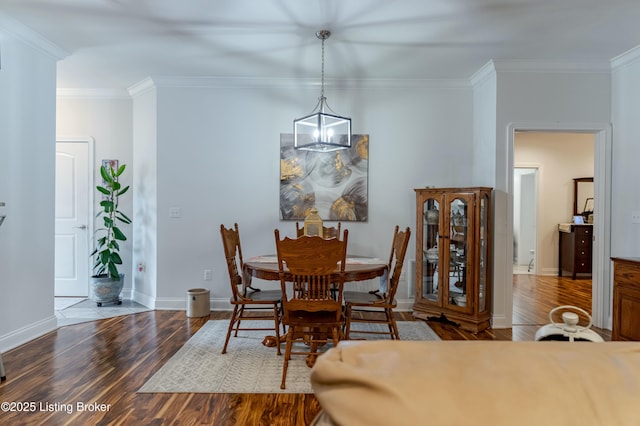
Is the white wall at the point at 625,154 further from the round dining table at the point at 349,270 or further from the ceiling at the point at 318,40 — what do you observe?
the round dining table at the point at 349,270

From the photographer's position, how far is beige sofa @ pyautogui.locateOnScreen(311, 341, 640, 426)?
0.56 metres

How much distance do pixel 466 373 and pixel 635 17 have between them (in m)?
3.53

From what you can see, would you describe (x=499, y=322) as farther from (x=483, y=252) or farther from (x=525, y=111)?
(x=525, y=111)

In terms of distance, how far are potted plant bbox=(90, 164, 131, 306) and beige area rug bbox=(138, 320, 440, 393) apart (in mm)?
1673

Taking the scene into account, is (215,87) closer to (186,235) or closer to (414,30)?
(186,235)

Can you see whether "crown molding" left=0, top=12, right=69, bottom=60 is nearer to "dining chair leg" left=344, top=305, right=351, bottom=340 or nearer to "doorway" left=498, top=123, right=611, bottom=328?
"dining chair leg" left=344, top=305, right=351, bottom=340

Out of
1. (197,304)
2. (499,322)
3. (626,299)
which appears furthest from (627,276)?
(197,304)

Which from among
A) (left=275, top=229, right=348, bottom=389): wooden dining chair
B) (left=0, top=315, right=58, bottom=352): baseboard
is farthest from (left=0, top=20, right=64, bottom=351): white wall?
(left=275, top=229, right=348, bottom=389): wooden dining chair

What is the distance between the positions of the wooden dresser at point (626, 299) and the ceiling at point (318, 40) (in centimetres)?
191

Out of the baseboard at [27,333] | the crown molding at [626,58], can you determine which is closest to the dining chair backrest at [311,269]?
the baseboard at [27,333]

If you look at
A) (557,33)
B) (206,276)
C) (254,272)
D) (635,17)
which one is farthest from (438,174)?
(206,276)

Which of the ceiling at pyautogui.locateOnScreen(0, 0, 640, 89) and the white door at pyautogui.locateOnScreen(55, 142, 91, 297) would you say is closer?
the ceiling at pyautogui.locateOnScreen(0, 0, 640, 89)

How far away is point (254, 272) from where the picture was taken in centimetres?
274

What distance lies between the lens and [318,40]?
322 centimetres
